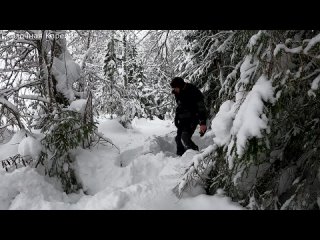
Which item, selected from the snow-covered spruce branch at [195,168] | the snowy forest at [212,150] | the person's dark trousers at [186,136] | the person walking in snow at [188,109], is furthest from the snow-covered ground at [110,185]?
the person walking in snow at [188,109]

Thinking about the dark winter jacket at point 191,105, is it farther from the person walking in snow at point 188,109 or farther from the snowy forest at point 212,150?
the snowy forest at point 212,150

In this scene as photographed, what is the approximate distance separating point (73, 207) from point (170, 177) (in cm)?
136

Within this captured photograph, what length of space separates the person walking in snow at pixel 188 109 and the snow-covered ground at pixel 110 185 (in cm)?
83

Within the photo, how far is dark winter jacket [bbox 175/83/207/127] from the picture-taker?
6181mm

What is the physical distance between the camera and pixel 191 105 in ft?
20.7

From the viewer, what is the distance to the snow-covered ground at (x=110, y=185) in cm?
354

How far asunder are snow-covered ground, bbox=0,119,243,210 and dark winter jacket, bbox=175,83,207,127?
39.8 inches

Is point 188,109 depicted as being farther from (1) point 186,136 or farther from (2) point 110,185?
(2) point 110,185

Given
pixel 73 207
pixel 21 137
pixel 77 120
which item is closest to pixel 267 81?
pixel 73 207

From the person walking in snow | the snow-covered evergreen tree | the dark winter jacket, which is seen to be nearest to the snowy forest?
the snow-covered evergreen tree

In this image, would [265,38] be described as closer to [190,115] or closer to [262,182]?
[262,182]

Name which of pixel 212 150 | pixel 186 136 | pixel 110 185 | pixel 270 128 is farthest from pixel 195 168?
pixel 186 136
